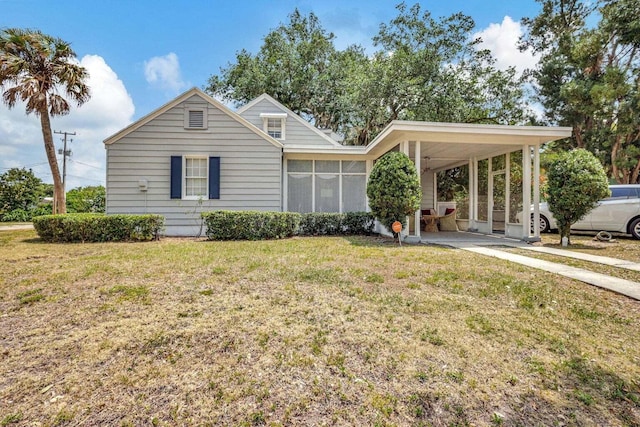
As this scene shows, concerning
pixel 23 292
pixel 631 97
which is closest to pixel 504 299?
pixel 23 292

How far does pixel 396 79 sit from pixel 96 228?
48.1 ft

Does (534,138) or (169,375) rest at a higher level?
(534,138)

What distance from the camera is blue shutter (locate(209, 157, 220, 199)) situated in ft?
33.6

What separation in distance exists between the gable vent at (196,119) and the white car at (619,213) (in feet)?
34.2

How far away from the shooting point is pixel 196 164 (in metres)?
10.4

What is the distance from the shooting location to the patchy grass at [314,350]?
1.94 metres

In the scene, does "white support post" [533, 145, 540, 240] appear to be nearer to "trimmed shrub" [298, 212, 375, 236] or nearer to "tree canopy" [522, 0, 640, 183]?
"trimmed shrub" [298, 212, 375, 236]

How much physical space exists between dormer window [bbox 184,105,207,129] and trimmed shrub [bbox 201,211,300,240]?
10.6 feet

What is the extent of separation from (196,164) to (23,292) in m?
6.97

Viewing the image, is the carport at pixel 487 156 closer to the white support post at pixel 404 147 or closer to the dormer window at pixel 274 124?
the white support post at pixel 404 147

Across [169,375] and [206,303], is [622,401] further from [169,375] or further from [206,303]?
[206,303]

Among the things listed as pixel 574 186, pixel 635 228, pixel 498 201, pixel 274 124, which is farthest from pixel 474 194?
pixel 274 124

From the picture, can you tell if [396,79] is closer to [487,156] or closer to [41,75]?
[487,156]

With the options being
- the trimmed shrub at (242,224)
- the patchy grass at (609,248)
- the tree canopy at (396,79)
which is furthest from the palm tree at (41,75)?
the patchy grass at (609,248)
